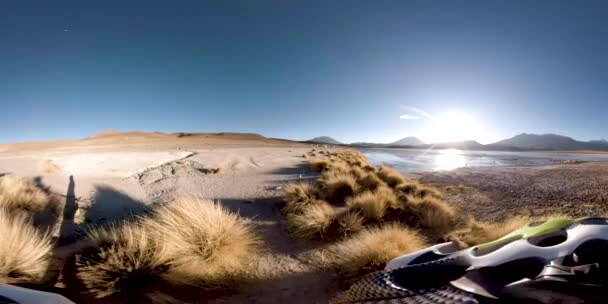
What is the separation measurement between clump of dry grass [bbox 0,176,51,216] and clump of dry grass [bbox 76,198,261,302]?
311cm

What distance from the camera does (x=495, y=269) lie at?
3.81ft

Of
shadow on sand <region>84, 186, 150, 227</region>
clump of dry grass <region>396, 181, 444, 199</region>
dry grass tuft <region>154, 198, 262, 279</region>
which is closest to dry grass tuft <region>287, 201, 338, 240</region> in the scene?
dry grass tuft <region>154, 198, 262, 279</region>

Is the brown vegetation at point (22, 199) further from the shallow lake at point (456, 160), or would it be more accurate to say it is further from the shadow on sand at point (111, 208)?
the shallow lake at point (456, 160)

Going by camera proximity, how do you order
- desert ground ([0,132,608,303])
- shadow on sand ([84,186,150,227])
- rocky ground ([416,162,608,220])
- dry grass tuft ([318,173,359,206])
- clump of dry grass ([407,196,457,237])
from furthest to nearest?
dry grass tuft ([318,173,359,206]), rocky ground ([416,162,608,220]), shadow on sand ([84,186,150,227]), clump of dry grass ([407,196,457,237]), desert ground ([0,132,608,303])

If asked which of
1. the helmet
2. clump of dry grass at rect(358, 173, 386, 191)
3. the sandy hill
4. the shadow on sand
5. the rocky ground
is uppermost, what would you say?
the sandy hill

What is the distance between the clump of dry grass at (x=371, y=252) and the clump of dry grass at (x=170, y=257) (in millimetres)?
1215

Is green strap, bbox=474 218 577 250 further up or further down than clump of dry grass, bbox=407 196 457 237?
further up

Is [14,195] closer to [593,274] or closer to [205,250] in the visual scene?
[205,250]

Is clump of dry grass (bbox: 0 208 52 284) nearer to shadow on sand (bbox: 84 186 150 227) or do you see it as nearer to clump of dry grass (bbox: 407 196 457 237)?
shadow on sand (bbox: 84 186 150 227)

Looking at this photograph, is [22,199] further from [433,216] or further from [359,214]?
[433,216]

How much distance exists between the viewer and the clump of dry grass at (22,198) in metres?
5.35

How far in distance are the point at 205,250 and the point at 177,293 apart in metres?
0.72

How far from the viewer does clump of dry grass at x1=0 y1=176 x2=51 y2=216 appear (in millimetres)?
→ 5355

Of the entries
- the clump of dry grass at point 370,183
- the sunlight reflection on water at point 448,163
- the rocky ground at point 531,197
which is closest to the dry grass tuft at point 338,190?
the clump of dry grass at point 370,183
